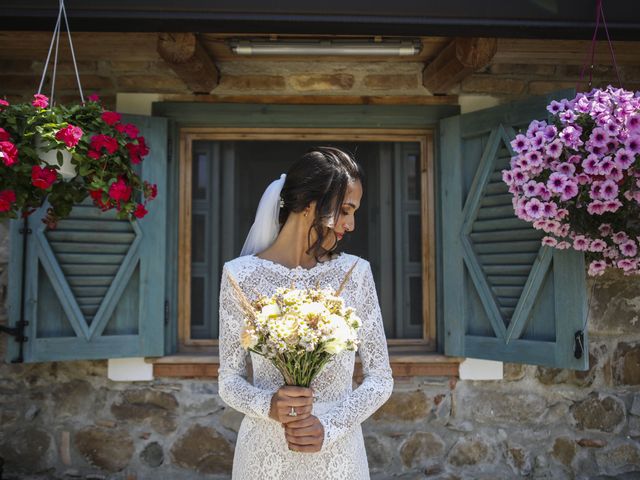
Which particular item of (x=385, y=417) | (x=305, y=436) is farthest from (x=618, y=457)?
(x=305, y=436)

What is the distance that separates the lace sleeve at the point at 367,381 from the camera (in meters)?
2.11

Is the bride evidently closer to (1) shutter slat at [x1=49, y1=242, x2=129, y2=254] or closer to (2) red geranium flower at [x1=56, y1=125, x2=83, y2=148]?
(2) red geranium flower at [x1=56, y1=125, x2=83, y2=148]

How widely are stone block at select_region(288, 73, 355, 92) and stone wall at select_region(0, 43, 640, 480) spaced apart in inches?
3.5

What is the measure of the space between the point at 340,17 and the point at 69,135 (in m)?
1.41

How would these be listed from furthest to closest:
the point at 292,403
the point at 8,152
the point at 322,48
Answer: the point at 322,48 → the point at 8,152 → the point at 292,403

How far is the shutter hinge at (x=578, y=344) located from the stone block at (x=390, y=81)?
178cm

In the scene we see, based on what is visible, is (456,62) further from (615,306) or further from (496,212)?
(615,306)

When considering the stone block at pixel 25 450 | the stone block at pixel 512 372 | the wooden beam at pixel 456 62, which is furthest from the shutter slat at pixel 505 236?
the stone block at pixel 25 450

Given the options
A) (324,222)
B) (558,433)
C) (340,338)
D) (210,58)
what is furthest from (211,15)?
(558,433)

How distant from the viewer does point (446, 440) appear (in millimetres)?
4008

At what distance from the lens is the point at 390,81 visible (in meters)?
4.16

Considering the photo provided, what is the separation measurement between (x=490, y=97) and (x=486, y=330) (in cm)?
145

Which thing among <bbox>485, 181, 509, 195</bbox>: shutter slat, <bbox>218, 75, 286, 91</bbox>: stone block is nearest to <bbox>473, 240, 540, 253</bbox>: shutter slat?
<bbox>485, 181, 509, 195</bbox>: shutter slat

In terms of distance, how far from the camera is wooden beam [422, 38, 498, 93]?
3.43 m
